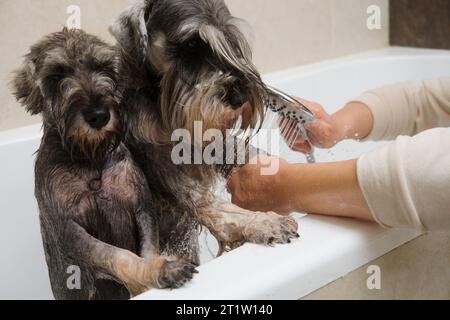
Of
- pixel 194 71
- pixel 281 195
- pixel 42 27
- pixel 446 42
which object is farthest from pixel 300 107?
pixel 446 42

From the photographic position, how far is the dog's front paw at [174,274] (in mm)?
712

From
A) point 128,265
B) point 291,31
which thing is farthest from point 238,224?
point 291,31

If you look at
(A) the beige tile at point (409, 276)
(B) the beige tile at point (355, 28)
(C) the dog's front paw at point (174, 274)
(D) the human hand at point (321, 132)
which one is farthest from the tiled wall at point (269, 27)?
(A) the beige tile at point (409, 276)

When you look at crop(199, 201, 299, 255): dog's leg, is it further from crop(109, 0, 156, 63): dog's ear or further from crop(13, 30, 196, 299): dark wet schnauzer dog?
crop(109, 0, 156, 63): dog's ear

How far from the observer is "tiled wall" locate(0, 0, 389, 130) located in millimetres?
822

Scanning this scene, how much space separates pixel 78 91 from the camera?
0.73 m

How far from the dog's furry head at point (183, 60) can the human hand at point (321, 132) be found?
23 cm

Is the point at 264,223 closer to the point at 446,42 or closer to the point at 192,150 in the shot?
the point at 192,150

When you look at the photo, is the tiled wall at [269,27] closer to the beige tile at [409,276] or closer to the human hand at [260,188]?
the human hand at [260,188]

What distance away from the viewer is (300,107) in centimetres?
97

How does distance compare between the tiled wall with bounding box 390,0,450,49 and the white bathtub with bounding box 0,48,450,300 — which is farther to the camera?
the tiled wall with bounding box 390,0,450,49

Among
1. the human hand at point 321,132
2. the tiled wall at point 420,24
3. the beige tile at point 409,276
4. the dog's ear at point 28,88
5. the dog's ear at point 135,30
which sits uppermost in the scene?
the dog's ear at point 135,30

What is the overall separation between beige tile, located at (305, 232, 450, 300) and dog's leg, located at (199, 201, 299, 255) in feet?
0.29

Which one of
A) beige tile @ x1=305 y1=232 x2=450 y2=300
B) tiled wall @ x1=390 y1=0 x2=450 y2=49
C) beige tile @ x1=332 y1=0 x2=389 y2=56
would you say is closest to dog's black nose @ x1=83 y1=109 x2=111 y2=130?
beige tile @ x1=305 y1=232 x2=450 y2=300
